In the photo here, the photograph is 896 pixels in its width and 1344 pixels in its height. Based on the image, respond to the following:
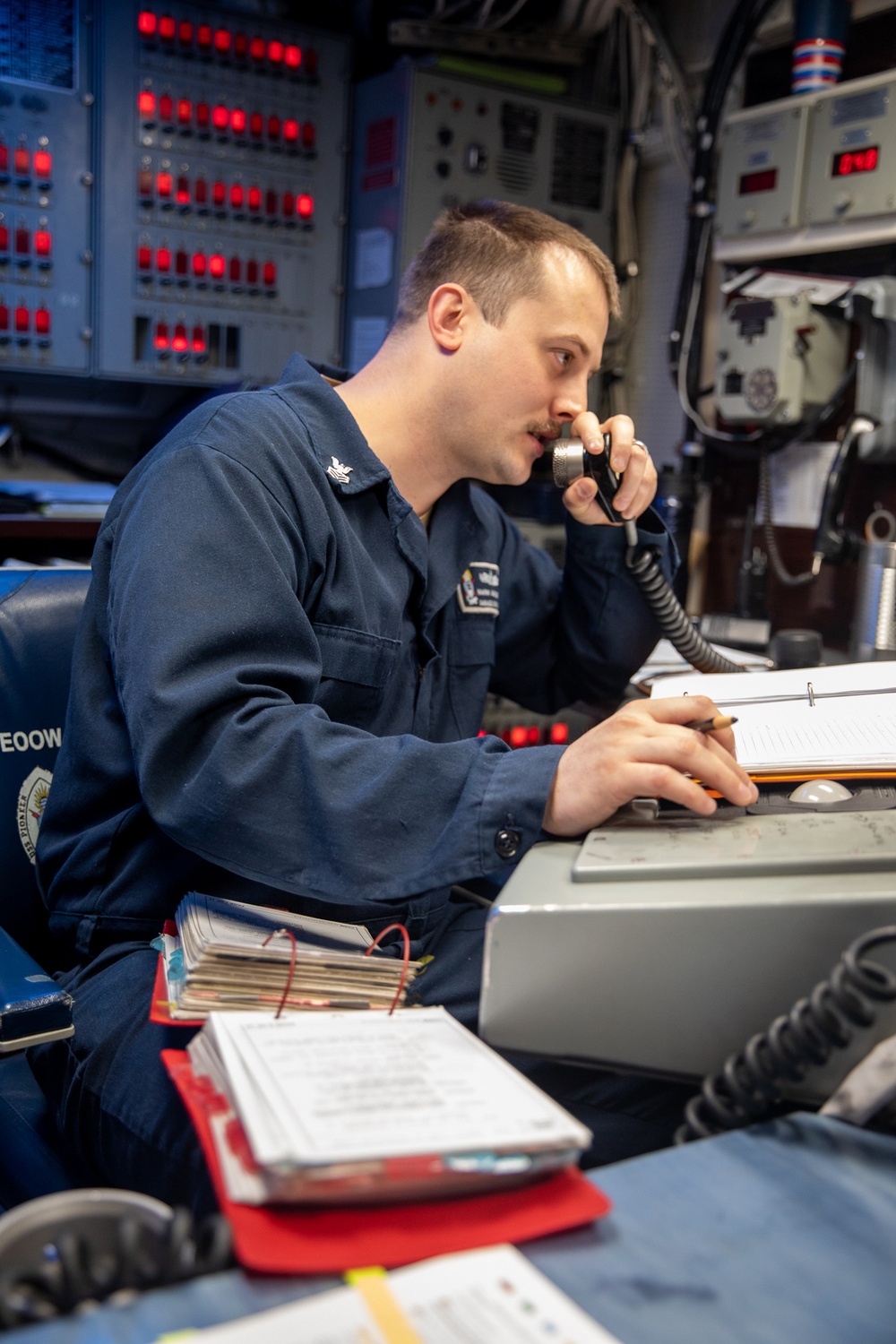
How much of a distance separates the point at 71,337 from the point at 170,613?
6.79 ft

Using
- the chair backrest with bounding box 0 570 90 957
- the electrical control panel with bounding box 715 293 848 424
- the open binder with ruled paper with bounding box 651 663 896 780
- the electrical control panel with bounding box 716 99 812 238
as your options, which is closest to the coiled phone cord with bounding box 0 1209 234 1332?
the open binder with ruled paper with bounding box 651 663 896 780

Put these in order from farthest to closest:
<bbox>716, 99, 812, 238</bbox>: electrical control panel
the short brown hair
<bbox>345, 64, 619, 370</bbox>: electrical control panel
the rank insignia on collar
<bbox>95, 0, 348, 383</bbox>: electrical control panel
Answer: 1. <bbox>345, 64, 619, 370</bbox>: electrical control panel
2. <bbox>95, 0, 348, 383</bbox>: electrical control panel
3. <bbox>716, 99, 812, 238</bbox>: electrical control panel
4. the short brown hair
5. the rank insignia on collar

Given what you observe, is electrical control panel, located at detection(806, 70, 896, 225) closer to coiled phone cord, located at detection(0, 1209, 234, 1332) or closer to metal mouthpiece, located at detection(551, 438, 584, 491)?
metal mouthpiece, located at detection(551, 438, 584, 491)

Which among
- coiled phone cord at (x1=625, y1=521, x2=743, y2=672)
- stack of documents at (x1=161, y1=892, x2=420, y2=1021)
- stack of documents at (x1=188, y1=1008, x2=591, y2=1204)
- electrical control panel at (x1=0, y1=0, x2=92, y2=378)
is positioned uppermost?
electrical control panel at (x1=0, y1=0, x2=92, y2=378)

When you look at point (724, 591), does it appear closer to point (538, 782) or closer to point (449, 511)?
point (449, 511)

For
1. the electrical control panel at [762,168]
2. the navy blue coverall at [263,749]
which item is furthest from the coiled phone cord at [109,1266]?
the electrical control panel at [762,168]

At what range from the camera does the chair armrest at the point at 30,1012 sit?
837mm

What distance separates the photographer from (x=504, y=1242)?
1.83 ft

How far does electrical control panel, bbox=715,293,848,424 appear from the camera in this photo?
2275 millimetres

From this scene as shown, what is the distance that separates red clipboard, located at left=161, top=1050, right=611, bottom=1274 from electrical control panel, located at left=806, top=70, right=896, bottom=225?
2214mm

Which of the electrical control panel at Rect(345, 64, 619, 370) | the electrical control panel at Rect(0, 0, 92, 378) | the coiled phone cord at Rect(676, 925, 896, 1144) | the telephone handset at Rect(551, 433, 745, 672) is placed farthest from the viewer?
the electrical control panel at Rect(345, 64, 619, 370)

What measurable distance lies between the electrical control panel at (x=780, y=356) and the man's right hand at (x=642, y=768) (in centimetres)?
159

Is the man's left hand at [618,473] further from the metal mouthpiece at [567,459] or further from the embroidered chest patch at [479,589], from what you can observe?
the embroidered chest patch at [479,589]

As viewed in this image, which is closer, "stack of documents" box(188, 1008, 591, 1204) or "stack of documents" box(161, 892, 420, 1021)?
"stack of documents" box(188, 1008, 591, 1204)
